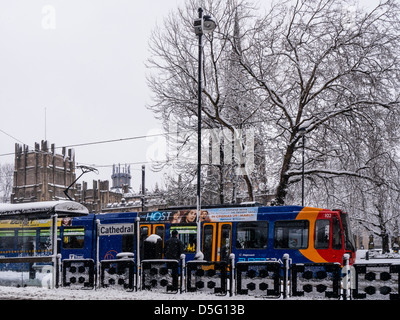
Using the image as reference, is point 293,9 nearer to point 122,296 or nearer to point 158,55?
point 158,55

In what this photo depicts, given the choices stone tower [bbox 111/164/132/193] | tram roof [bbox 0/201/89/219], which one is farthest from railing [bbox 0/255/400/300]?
stone tower [bbox 111/164/132/193]

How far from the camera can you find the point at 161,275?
1407cm

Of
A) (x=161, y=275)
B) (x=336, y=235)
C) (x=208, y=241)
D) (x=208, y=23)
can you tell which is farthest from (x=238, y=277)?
(x=208, y=23)

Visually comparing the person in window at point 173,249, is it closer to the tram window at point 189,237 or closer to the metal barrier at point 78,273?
the metal barrier at point 78,273

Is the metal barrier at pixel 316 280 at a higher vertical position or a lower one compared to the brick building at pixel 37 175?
lower

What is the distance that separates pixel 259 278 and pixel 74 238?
14.3m

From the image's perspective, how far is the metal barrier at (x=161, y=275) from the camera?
13.8 m

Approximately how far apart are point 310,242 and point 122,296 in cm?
884

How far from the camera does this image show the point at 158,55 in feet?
95.1

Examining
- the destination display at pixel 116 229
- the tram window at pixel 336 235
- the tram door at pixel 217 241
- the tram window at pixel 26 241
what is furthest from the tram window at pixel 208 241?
the tram window at pixel 26 241

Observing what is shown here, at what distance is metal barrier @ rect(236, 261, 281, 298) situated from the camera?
12.7m

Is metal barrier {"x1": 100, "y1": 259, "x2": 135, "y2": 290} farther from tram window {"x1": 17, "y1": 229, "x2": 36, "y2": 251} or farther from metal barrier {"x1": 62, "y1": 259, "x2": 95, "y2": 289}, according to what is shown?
tram window {"x1": 17, "y1": 229, "x2": 36, "y2": 251}

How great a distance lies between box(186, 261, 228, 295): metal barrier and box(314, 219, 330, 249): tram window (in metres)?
7.14

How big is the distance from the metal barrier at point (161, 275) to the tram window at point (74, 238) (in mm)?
11103
